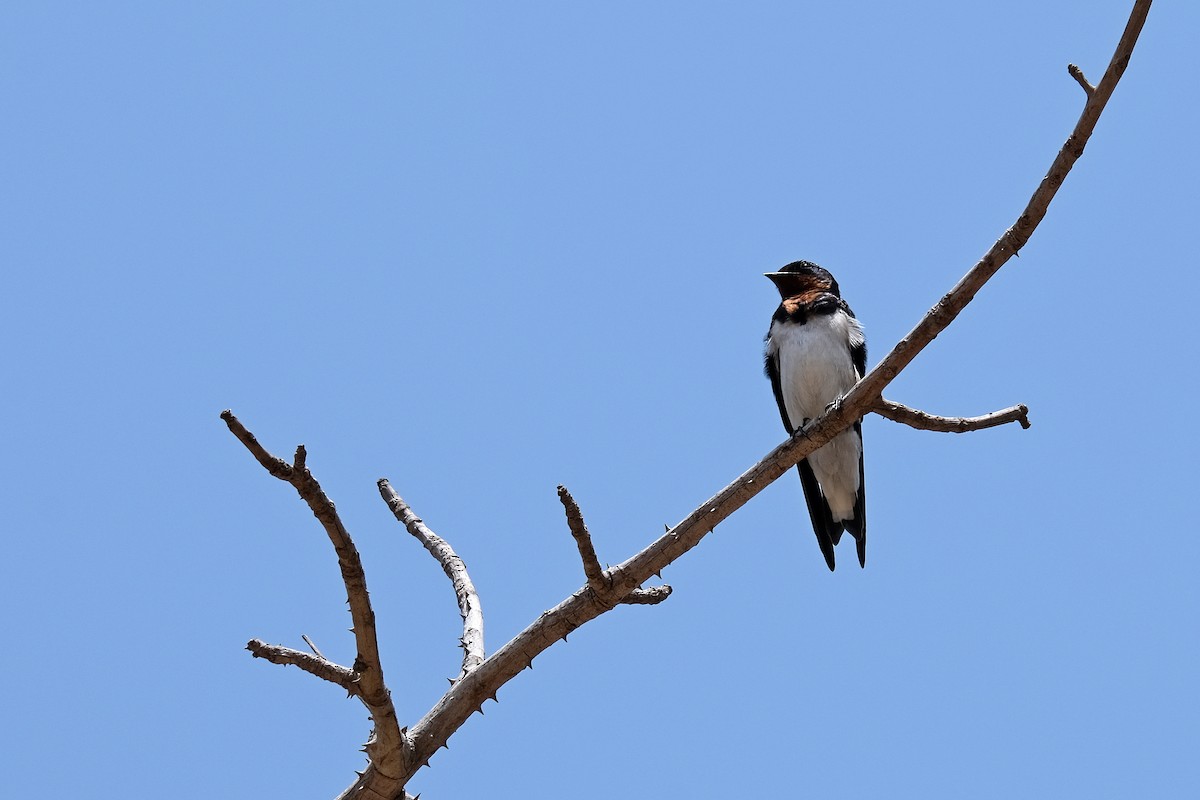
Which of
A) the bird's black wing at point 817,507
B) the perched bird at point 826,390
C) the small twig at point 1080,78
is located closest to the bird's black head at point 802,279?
the perched bird at point 826,390

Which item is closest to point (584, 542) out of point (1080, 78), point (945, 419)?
point (945, 419)

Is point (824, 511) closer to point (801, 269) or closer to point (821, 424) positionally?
point (801, 269)

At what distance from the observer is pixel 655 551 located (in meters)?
5.68

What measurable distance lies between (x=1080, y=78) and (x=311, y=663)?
4197 mm

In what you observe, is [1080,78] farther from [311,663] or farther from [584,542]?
[311,663]

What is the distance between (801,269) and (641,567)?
4.80 m

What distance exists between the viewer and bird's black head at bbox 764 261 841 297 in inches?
380

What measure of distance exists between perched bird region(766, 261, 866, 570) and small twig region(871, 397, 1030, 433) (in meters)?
2.34

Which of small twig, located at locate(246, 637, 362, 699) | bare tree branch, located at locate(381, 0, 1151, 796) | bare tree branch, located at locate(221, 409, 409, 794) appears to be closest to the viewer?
bare tree branch, located at locate(221, 409, 409, 794)

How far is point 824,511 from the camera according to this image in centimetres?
890

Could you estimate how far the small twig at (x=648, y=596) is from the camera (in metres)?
6.11

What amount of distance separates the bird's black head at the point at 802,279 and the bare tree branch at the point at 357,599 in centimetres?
561

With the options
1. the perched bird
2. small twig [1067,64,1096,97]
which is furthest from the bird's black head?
small twig [1067,64,1096,97]

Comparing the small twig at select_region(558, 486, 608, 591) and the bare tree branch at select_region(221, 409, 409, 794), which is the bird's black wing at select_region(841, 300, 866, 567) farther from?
the bare tree branch at select_region(221, 409, 409, 794)
